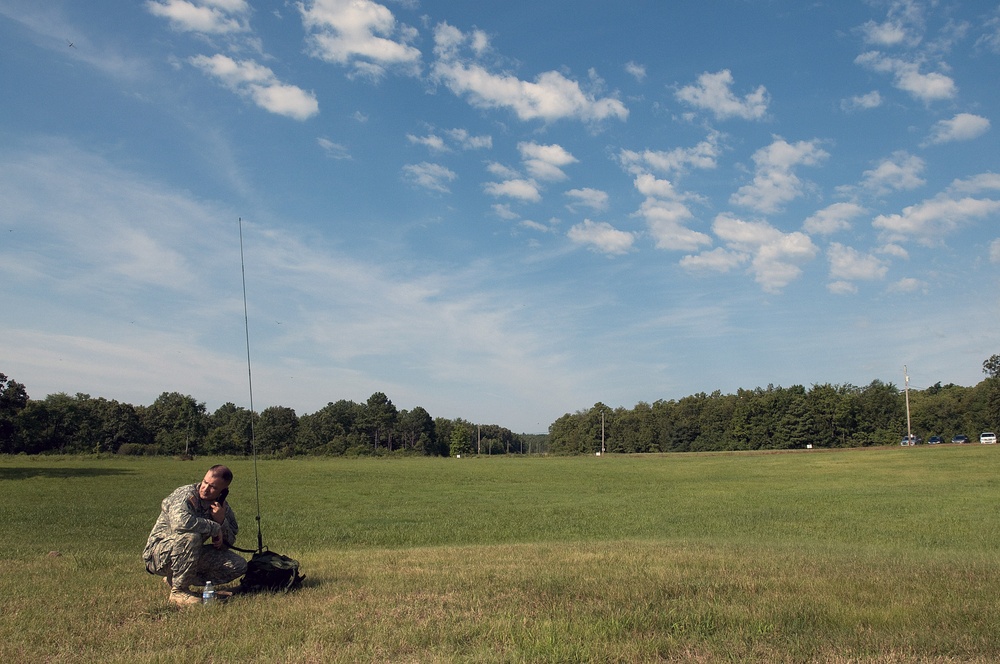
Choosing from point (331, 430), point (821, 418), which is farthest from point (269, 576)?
point (331, 430)

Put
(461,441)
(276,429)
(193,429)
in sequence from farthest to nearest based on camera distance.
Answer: (461,441), (276,429), (193,429)

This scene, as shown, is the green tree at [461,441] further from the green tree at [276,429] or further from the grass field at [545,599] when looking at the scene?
the grass field at [545,599]

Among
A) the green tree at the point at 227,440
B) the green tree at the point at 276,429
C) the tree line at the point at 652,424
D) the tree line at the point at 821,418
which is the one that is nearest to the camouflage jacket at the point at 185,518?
the tree line at the point at 652,424

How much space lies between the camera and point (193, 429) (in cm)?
13712

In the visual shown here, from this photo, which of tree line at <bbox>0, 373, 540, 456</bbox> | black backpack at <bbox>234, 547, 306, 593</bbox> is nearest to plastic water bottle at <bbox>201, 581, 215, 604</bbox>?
black backpack at <bbox>234, 547, 306, 593</bbox>

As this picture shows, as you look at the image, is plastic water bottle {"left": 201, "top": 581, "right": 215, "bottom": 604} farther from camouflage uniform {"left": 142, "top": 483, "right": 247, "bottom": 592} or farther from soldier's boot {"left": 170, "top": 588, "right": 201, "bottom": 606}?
camouflage uniform {"left": 142, "top": 483, "right": 247, "bottom": 592}

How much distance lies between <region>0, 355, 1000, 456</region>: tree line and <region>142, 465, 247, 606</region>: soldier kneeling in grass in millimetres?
102413

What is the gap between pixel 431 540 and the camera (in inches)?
743

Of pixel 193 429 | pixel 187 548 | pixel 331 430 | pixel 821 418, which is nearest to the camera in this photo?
pixel 187 548

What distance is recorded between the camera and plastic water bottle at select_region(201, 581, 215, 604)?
25.0 feet

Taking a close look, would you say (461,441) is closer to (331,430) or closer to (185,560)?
(331,430)

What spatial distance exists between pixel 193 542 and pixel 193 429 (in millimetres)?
142405

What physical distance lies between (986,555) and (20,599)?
15906mm

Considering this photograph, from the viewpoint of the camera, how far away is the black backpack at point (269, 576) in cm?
831
